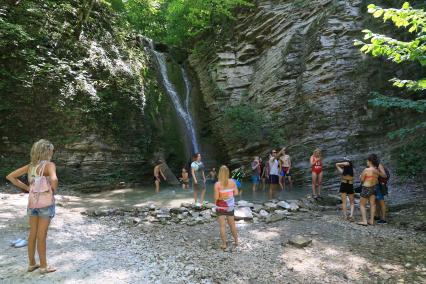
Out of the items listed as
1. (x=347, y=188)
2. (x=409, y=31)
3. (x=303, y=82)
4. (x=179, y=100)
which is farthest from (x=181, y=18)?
(x=409, y=31)

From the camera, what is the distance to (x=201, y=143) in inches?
709

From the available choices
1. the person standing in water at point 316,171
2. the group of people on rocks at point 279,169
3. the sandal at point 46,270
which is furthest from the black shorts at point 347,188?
the sandal at point 46,270

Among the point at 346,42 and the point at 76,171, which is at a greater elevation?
the point at 346,42

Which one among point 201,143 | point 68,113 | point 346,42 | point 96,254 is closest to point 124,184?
point 68,113

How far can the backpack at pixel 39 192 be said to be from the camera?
4633 millimetres

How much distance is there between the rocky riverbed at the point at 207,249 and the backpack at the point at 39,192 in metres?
1.16

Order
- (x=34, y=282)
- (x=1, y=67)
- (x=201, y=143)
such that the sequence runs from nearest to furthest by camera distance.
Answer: (x=34, y=282)
(x=1, y=67)
(x=201, y=143)

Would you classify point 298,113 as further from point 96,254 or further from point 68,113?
point 96,254

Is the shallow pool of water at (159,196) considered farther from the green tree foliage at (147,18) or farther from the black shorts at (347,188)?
the green tree foliage at (147,18)

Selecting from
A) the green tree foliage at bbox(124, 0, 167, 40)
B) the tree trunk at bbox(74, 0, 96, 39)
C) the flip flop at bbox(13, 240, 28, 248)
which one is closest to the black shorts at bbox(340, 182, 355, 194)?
the flip flop at bbox(13, 240, 28, 248)

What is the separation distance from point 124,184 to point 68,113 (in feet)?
12.2

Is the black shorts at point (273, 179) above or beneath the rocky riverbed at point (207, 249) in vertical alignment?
above

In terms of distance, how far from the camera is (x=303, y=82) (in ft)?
50.8

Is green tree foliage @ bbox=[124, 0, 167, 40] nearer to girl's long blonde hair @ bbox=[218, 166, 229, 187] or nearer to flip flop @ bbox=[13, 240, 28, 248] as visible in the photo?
girl's long blonde hair @ bbox=[218, 166, 229, 187]
